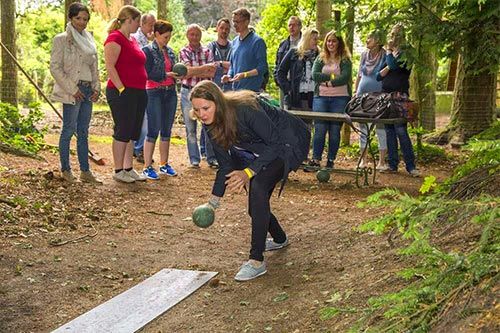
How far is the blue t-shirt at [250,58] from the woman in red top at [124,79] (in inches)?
69.3

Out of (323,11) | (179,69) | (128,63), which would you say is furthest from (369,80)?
(128,63)

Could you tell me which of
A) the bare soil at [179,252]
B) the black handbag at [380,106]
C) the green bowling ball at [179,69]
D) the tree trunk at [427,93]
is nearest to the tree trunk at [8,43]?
the bare soil at [179,252]

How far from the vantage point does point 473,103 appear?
10.8 m

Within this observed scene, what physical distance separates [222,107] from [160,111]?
4.43m

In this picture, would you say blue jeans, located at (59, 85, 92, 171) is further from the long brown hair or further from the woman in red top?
the long brown hair

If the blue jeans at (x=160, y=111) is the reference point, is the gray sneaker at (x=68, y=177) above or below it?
below

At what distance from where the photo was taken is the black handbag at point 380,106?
820cm

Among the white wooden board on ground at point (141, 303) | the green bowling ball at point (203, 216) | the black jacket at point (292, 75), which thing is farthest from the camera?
the black jacket at point (292, 75)

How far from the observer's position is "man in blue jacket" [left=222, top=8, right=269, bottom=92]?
30.3 ft

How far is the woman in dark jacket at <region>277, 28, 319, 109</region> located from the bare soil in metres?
1.60

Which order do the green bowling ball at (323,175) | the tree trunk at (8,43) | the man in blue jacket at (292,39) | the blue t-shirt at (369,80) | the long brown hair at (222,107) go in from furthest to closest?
the tree trunk at (8,43) < the man in blue jacket at (292,39) < the blue t-shirt at (369,80) < the green bowling ball at (323,175) < the long brown hair at (222,107)

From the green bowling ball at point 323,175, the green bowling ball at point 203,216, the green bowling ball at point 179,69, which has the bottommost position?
the green bowling ball at point 323,175

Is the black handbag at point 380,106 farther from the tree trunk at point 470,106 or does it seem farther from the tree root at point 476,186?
the tree root at point 476,186

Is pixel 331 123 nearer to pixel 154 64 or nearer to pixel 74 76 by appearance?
pixel 154 64
